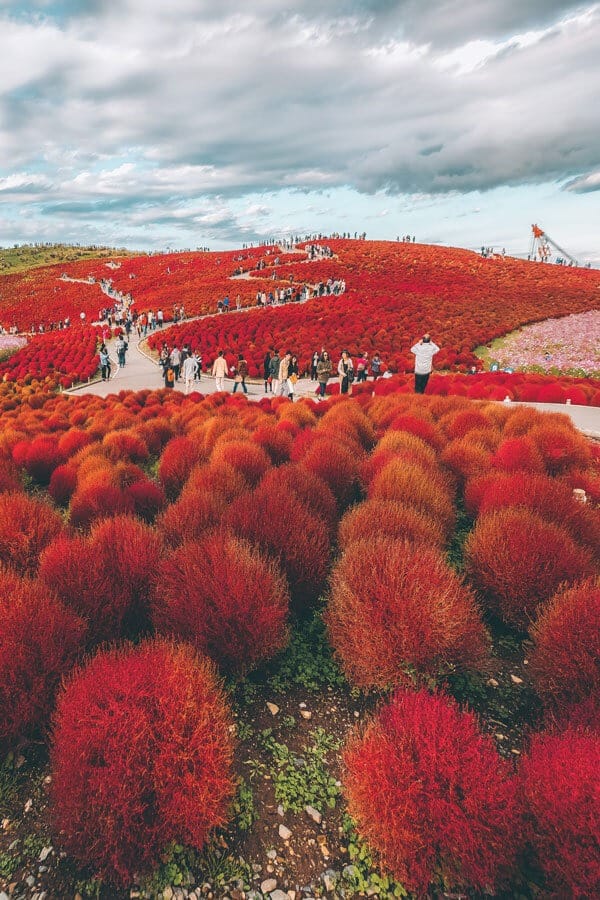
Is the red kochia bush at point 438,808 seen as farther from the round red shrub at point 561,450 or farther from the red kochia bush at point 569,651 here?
the round red shrub at point 561,450

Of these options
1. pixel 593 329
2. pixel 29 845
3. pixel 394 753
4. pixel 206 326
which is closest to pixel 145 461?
pixel 29 845

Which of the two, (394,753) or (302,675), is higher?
(394,753)

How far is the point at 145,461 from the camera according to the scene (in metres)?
9.38

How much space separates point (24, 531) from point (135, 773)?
3403 millimetres

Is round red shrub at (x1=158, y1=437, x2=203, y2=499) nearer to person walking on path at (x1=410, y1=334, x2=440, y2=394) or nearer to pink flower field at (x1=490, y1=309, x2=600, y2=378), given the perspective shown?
person walking on path at (x1=410, y1=334, x2=440, y2=394)

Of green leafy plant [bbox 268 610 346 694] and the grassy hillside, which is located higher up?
the grassy hillside

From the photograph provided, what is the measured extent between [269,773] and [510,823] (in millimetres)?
1389

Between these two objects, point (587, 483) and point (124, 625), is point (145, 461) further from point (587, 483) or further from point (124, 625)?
point (587, 483)

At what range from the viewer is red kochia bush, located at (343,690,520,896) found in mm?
2129

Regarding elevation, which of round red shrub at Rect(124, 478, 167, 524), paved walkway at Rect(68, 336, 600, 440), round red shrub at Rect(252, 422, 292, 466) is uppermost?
round red shrub at Rect(252, 422, 292, 466)

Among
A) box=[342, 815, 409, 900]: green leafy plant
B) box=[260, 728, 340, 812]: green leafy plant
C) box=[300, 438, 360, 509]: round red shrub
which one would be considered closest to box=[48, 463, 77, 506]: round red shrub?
box=[300, 438, 360, 509]: round red shrub

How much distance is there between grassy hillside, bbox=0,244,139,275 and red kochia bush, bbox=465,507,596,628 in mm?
96211

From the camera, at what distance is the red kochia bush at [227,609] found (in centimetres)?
333

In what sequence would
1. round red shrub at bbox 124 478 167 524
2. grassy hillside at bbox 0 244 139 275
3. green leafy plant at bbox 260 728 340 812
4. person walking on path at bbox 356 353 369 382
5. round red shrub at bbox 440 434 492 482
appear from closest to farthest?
green leafy plant at bbox 260 728 340 812 → round red shrub at bbox 124 478 167 524 → round red shrub at bbox 440 434 492 482 → person walking on path at bbox 356 353 369 382 → grassy hillside at bbox 0 244 139 275
